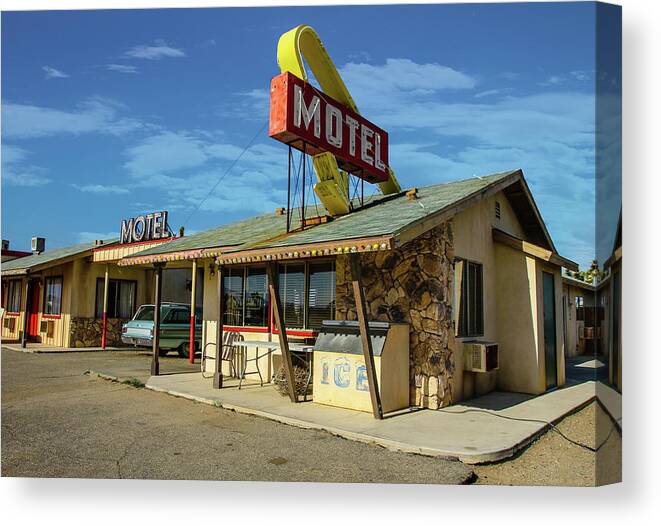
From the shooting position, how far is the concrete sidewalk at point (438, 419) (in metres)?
6.35

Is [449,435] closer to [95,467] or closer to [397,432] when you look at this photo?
[397,432]

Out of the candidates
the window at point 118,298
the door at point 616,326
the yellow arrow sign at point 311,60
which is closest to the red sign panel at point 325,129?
the yellow arrow sign at point 311,60

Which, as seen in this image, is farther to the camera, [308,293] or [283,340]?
[308,293]

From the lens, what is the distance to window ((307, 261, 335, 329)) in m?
10.2

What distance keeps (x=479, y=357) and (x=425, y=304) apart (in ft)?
4.93

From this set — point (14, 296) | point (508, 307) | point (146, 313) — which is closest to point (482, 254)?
point (508, 307)

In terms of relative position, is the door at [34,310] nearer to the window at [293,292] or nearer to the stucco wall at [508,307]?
the window at [293,292]

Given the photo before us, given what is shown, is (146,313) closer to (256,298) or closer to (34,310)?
(34,310)

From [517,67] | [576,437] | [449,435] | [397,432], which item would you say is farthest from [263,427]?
[517,67]

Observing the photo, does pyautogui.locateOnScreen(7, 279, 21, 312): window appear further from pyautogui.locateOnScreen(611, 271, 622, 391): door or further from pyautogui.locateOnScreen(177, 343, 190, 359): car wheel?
pyautogui.locateOnScreen(611, 271, 622, 391): door

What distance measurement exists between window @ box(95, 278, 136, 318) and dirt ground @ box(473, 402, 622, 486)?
714 inches

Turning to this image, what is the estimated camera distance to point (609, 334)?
5.92 meters

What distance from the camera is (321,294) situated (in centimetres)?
1034

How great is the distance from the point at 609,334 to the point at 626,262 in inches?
33.6
